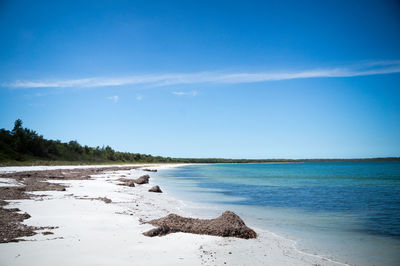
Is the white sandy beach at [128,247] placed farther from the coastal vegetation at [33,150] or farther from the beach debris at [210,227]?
the coastal vegetation at [33,150]

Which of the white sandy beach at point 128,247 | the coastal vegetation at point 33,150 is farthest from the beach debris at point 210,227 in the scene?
the coastal vegetation at point 33,150

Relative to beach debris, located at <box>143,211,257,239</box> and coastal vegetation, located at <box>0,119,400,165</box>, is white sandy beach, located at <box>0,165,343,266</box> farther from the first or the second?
coastal vegetation, located at <box>0,119,400,165</box>

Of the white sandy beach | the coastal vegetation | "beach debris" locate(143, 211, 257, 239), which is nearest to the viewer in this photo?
the white sandy beach

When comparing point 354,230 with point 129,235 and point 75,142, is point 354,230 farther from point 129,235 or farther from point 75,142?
point 75,142

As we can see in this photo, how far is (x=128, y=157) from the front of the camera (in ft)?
380

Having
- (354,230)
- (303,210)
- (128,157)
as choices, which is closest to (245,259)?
(354,230)

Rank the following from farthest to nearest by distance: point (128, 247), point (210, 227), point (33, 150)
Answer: point (33, 150) < point (210, 227) < point (128, 247)

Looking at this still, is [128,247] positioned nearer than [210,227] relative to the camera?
Yes

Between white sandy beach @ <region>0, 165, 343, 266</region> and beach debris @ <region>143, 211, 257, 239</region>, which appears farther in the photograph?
beach debris @ <region>143, 211, 257, 239</region>

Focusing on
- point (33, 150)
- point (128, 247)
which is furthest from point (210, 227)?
point (33, 150)

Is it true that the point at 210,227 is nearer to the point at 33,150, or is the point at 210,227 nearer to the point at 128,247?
the point at 128,247

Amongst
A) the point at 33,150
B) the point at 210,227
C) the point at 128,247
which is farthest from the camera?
the point at 33,150

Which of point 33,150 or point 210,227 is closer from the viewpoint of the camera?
point 210,227

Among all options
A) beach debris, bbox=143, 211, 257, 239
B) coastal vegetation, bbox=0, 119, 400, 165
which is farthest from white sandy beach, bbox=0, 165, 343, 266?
coastal vegetation, bbox=0, 119, 400, 165
